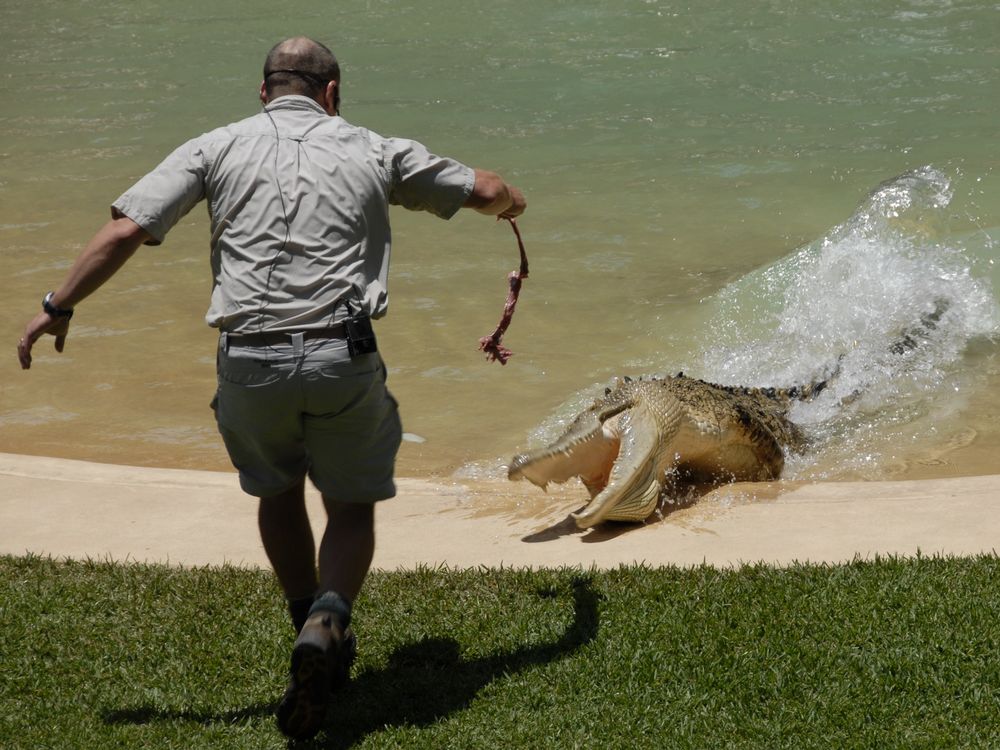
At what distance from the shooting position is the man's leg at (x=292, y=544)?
435cm

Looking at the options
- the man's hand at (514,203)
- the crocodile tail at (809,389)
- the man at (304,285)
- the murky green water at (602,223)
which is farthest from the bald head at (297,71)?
the crocodile tail at (809,389)

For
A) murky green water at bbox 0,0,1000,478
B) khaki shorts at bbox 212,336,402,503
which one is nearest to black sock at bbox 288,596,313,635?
khaki shorts at bbox 212,336,402,503

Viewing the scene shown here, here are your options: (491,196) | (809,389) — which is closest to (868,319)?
(809,389)

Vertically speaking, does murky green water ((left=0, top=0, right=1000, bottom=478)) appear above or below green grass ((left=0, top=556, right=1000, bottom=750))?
below

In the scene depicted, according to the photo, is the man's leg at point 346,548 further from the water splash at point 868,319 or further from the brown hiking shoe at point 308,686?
the water splash at point 868,319

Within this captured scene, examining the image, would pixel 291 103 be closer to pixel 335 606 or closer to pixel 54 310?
pixel 54 310

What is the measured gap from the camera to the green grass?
4.07 meters

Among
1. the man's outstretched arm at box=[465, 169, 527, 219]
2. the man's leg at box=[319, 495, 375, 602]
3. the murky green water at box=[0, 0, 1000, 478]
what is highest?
the man's outstretched arm at box=[465, 169, 527, 219]

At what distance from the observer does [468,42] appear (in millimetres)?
23016

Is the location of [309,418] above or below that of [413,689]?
above

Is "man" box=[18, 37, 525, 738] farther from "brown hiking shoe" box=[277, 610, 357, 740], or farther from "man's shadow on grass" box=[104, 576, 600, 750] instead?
"man's shadow on grass" box=[104, 576, 600, 750]

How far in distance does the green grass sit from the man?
0.42 meters

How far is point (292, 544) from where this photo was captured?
438cm

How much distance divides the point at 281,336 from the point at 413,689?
128 cm
